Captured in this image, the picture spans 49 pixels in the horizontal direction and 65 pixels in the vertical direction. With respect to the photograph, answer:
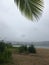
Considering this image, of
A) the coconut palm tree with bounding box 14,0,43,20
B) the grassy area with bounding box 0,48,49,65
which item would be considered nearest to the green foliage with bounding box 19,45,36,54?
the grassy area with bounding box 0,48,49,65

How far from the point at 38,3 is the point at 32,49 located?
20.8m

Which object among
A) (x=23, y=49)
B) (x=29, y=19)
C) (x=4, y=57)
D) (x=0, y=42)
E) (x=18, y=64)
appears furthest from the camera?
(x=23, y=49)

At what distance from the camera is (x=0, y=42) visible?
70.3ft

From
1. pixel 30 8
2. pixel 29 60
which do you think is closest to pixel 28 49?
pixel 29 60

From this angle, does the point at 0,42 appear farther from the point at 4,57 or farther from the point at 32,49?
the point at 32,49

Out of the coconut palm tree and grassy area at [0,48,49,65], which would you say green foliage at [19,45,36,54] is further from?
the coconut palm tree

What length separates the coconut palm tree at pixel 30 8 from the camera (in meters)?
8.78

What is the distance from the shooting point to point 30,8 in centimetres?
883

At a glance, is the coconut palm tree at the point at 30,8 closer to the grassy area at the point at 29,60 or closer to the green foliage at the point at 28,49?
the grassy area at the point at 29,60

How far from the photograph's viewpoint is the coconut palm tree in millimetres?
8781

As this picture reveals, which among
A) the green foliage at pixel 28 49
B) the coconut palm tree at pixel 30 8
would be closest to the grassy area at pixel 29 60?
the green foliage at pixel 28 49

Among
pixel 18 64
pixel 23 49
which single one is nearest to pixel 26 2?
pixel 18 64

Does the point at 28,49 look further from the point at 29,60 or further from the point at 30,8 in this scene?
the point at 30,8

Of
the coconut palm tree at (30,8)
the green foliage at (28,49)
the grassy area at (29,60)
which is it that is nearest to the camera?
the coconut palm tree at (30,8)
